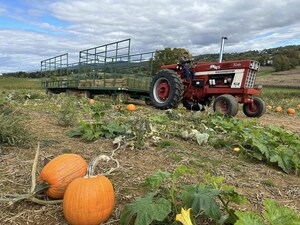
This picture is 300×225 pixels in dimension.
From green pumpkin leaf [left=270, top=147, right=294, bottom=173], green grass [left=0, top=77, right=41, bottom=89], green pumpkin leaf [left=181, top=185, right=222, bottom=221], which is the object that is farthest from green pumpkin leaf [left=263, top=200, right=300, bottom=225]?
green grass [left=0, top=77, right=41, bottom=89]

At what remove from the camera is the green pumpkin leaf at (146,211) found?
176 cm

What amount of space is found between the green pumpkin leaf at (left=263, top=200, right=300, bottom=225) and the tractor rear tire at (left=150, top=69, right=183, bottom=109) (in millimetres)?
7833

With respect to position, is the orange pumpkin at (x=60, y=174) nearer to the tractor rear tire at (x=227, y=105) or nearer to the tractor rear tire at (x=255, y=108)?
the tractor rear tire at (x=227, y=105)

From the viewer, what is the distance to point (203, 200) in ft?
6.07

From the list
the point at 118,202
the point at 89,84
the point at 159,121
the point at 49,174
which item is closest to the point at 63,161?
the point at 49,174

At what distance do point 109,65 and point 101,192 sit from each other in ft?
37.7

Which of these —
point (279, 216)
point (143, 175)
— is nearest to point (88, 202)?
point (143, 175)

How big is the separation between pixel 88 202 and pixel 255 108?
8.33 m

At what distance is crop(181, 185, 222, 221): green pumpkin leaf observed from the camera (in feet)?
5.96

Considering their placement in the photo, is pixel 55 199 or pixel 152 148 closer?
pixel 55 199

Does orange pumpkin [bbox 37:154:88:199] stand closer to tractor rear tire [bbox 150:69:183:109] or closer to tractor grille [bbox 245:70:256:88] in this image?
tractor rear tire [bbox 150:69:183:109]

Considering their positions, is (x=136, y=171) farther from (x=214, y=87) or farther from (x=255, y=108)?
(x=255, y=108)

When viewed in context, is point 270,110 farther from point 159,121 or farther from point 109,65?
point 159,121

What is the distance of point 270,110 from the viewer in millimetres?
12422
